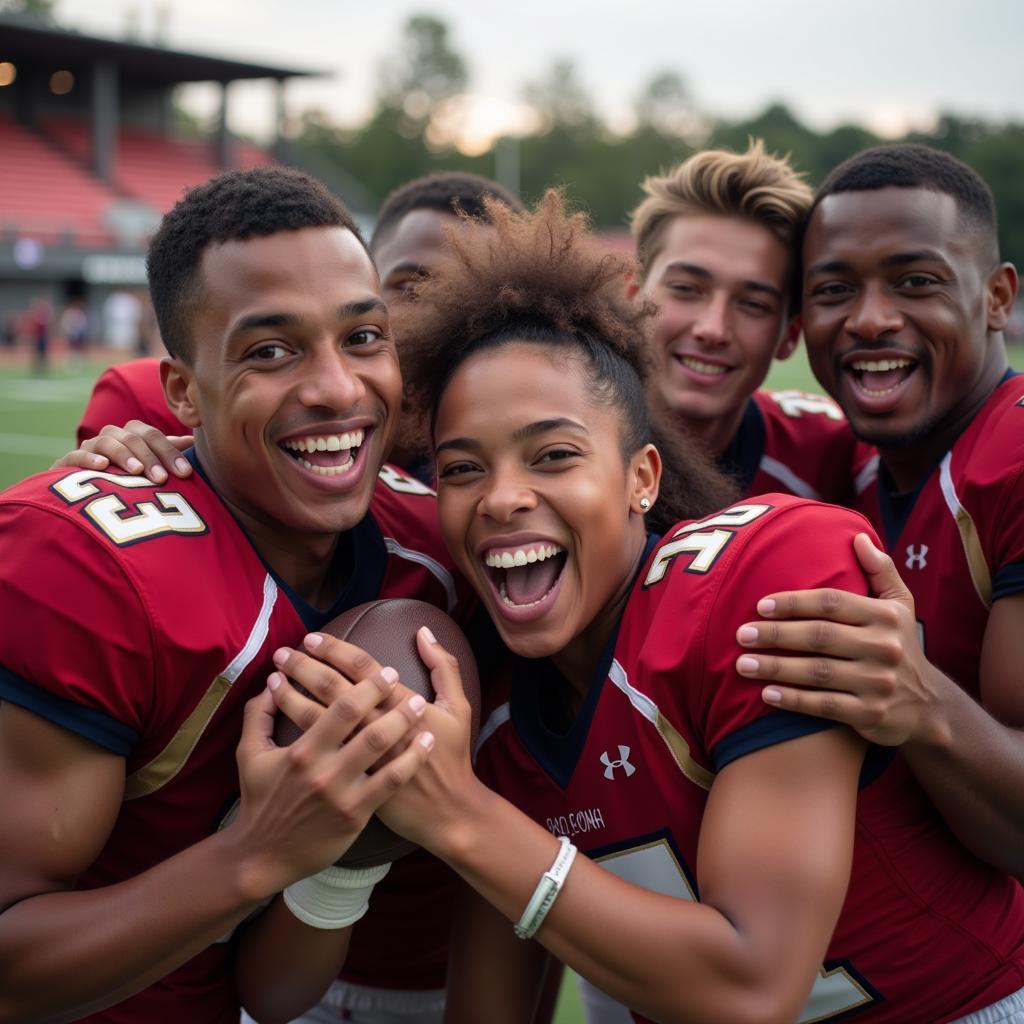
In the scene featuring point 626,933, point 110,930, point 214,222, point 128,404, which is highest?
point 214,222

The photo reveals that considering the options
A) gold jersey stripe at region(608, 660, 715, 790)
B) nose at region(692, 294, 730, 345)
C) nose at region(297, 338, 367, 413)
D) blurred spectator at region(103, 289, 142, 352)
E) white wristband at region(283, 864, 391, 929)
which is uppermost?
nose at region(297, 338, 367, 413)

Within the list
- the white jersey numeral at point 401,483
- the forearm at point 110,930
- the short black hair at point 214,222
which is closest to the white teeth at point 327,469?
the short black hair at point 214,222

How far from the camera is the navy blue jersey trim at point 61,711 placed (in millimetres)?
2068

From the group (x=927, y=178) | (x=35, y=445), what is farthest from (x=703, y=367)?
(x=35, y=445)

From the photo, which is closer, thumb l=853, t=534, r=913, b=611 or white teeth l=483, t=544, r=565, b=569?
thumb l=853, t=534, r=913, b=611

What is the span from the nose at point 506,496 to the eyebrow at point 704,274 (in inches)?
66.2

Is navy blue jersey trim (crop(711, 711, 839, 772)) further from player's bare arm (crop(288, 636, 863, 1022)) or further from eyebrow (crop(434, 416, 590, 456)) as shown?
eyebrow (crop(434, 416, 590, 456))

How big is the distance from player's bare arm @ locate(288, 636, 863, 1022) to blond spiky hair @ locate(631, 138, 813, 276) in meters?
2.25

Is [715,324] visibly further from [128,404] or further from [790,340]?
[128,404]

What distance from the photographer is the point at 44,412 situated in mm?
16359

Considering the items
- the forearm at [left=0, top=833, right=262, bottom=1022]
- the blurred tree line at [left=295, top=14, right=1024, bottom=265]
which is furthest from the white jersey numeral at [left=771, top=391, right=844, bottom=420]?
the blurred tree line at [left=295, top=14, right=1024, bottom=265]

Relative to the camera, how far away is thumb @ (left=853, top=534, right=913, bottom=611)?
2154 mm

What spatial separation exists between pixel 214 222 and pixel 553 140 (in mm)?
69770

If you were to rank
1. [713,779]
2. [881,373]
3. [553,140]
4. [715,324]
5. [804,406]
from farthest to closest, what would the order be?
[553,140], [804,406], [715,324], [881,373], [713,779]
